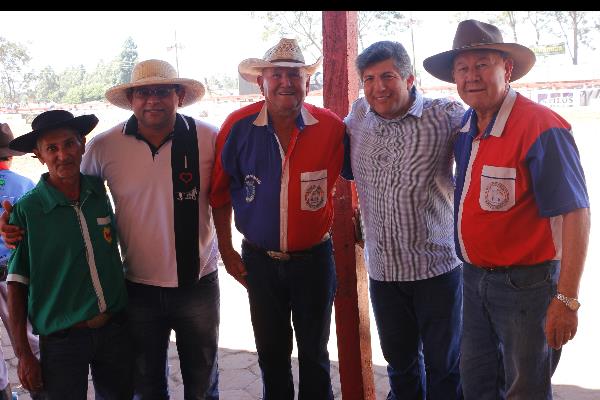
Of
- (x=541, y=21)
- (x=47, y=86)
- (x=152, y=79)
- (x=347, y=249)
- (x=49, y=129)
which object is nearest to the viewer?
(x=49, y=129)

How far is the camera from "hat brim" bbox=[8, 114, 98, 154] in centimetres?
227

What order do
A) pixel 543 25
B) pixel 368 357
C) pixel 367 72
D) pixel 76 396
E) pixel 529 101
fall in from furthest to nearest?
pixel 543 25, pixel 368 357, pixel 367 72, pixel 76 396, pixel 529 101

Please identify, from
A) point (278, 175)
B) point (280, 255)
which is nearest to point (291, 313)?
point (280, 255)

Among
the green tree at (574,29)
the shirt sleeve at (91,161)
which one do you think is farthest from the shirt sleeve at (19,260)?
the green tree at (574,29)

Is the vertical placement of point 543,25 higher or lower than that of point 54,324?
higher

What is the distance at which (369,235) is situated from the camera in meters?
2.65

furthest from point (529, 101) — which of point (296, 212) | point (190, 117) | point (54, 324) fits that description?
point (54, 324)

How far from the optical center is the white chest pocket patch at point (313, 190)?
258cm

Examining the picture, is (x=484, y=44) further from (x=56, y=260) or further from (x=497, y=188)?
(x=56, y=260)

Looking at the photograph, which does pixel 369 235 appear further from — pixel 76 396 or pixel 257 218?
pixel 76 396

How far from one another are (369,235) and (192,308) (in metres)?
0.95

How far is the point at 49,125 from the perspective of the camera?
2.25m

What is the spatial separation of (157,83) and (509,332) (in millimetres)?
1941

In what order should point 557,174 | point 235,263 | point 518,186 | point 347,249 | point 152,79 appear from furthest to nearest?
point 347,249
point 235,263
point 152,79
point 518,186
point 557,174
